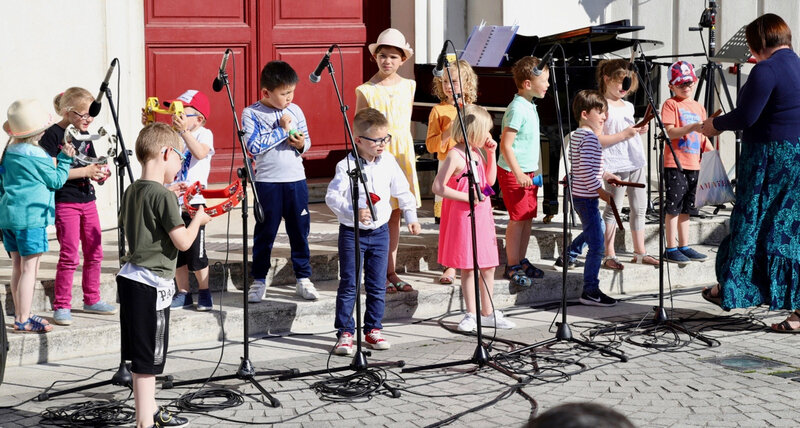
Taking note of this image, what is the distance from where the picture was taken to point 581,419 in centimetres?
195

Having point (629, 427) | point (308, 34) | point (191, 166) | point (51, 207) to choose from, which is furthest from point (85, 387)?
point (308, 34)

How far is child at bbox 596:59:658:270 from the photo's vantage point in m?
8.66

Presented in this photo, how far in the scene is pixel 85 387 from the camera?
5.75 metres

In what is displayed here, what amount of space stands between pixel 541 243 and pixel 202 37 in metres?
3.63

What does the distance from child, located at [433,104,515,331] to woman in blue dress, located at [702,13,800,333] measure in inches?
58.2

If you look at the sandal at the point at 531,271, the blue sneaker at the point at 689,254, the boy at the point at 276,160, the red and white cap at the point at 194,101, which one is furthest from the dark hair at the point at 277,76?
the blue sneaker at the point at 689,254

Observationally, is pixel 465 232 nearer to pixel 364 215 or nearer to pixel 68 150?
pixel 364 215

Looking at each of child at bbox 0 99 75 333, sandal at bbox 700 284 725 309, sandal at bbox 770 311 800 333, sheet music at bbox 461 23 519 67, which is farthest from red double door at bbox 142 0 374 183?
sandal at bbox 770 311 800 333

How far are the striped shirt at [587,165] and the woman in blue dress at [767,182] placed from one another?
3.20ft

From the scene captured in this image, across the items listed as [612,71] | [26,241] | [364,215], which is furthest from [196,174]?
[612,71]

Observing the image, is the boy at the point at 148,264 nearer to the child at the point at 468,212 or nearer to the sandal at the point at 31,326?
the sandal at the point at 31,326

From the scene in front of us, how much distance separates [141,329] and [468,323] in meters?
2.75

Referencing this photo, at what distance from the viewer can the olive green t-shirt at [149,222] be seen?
517 centimetres

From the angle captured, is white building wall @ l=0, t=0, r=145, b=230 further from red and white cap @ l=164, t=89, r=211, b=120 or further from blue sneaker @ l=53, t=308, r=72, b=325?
blue sneaker @ l=53, t=308, r=72, b=325
